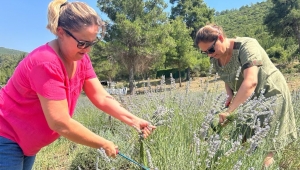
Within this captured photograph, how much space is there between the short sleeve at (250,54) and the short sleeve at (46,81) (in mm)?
1412

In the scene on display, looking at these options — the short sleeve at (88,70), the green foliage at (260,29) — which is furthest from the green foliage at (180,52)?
the short sleeve at (88,70)

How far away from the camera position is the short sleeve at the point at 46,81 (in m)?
1.41

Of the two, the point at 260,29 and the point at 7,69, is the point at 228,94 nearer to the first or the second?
the point at 260,29

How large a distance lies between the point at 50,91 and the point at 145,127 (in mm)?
687

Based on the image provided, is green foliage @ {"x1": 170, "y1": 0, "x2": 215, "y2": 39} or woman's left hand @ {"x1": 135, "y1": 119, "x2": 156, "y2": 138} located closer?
woman's left hand @ {"x1": 135, "y1": 119, "x2": 156, "y2": 138}

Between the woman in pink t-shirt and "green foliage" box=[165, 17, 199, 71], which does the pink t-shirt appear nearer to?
the woman in pink t-shirt

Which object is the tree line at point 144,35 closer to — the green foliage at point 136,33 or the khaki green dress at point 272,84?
the green foliage at point 136,33

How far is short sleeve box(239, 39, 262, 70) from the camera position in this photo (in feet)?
7.21

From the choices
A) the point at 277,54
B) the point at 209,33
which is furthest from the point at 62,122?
the point at 277,54

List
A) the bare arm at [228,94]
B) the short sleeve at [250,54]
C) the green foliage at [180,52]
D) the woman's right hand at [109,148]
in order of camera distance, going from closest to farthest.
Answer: the woman's right hand at [109,148] → the short sleeve at [250,54] → the bare arm at [228,94] → the green foliage at [180,52]

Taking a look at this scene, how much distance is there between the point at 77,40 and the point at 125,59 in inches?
909

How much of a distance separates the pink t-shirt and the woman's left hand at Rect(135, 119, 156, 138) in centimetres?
44

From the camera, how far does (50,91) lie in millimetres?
1406

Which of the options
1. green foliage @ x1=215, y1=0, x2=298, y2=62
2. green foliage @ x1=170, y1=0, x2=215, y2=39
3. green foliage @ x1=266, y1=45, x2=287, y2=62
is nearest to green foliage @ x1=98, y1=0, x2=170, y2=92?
green foliage @ x1=215, y1=0, x2=298, y2=62
